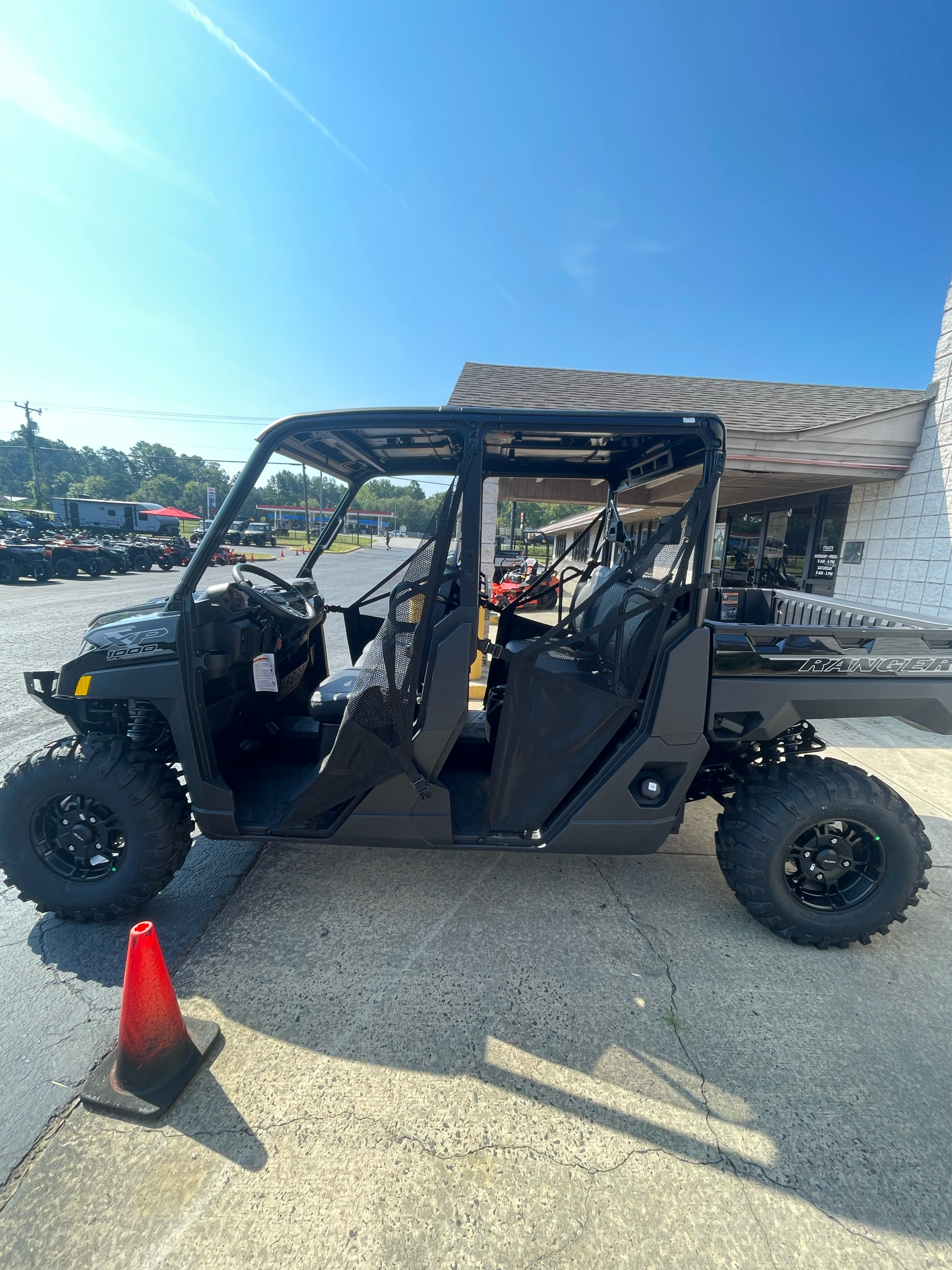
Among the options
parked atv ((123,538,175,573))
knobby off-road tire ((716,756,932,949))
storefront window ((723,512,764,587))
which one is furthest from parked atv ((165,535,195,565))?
knobby off-road tire ((716,756,932,949))

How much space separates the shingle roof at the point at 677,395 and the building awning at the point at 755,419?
1.2 inches

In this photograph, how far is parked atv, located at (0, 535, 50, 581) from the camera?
14984 mm

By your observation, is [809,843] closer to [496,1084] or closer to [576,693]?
[576,693]

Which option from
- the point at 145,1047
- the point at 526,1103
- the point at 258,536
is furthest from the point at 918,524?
the point at 258,536

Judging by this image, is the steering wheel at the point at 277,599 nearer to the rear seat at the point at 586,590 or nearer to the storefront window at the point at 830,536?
the rear seat at the point at 586,590

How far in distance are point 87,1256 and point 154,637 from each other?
1837 mm

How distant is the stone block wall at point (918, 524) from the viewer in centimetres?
590

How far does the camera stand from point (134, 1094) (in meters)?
1.65

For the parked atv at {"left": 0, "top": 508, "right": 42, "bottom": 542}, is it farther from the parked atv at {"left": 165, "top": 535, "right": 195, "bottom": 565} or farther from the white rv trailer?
the parked atv at {"left": 165, "top": 535, "right": 195, "bottom": 565}

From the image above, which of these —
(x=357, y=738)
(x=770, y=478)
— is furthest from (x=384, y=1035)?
(x=770, y=478)

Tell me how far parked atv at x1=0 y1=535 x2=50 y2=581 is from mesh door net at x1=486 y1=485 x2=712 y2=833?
18.5 metres

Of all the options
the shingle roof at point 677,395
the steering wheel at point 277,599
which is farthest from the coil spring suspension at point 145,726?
the shingle roof at point 677,395

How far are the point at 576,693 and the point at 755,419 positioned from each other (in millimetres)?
7881

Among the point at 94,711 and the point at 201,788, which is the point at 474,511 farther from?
the point at 94,711
